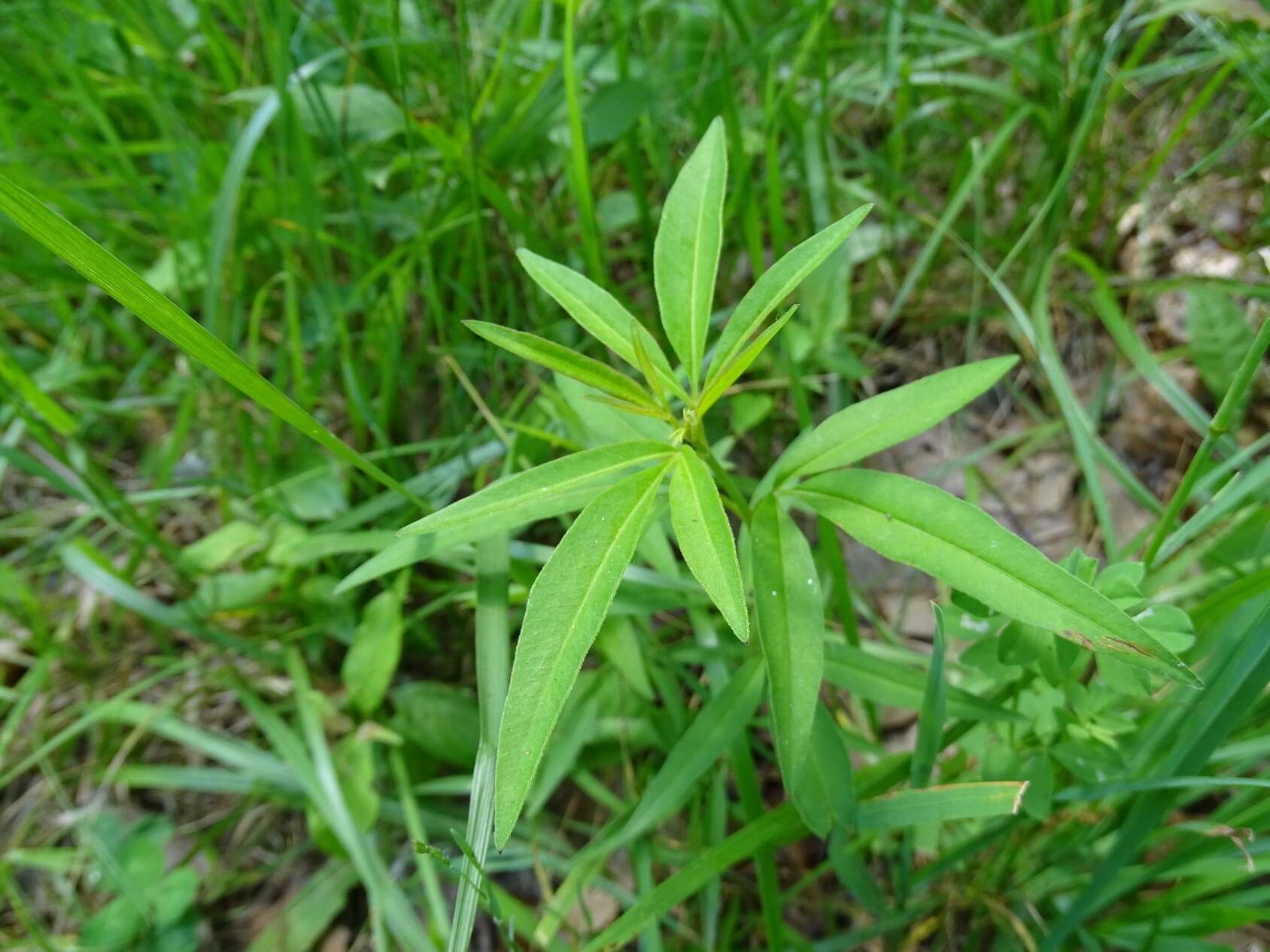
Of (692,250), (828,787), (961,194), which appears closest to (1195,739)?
(828,787)

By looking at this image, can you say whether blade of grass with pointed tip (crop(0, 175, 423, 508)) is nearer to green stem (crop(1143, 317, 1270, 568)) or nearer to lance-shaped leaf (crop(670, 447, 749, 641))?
lance-shaped leaf (crop(670, 447, 749, 641))

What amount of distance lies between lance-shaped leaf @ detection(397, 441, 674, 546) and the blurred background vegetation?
0.32 metres

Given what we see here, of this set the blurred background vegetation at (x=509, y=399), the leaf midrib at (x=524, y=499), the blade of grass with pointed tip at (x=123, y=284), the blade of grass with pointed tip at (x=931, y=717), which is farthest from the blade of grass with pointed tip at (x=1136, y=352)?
the blade of grass with pointed tip at (x=123, y=284)

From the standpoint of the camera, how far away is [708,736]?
44.6 inches

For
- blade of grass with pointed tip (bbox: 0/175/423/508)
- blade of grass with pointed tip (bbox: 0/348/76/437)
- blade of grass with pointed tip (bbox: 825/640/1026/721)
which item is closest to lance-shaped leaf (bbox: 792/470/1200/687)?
blade of grass with pointed tip (bbox: 825/640/1026/721)

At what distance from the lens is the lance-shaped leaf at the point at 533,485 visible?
81 centimetres

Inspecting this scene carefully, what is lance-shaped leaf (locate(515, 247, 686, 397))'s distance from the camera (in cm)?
97

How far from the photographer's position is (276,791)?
1.68 meters

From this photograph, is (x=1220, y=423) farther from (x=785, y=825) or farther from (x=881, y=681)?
(x=785, y=825)

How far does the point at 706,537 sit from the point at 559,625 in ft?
0.50

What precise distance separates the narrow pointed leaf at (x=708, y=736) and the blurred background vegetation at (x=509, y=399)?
108mm

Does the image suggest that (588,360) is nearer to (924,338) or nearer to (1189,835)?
(1189,835)

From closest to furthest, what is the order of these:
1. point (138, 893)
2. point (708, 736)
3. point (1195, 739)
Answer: point (1195, 739) → point (708, 736) → point (138, 893)

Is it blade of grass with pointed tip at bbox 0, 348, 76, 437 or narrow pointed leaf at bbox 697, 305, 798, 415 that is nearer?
narrow pointed leaf at bbox 697, 305, 798, 415
